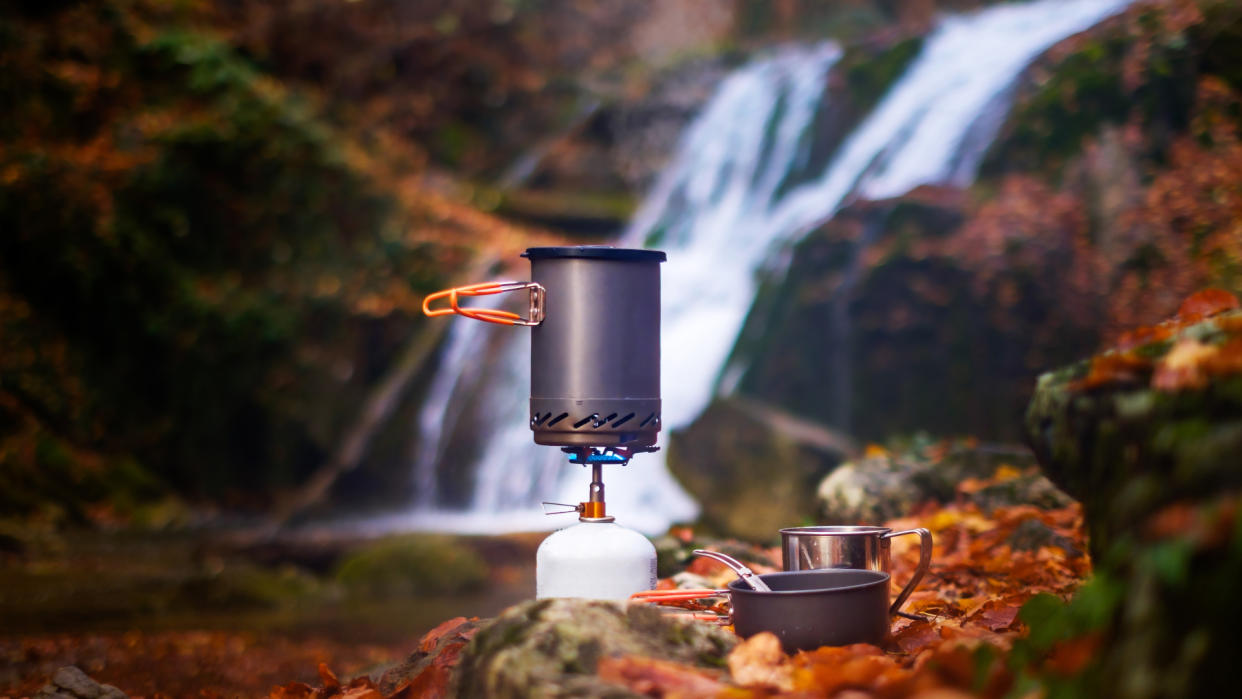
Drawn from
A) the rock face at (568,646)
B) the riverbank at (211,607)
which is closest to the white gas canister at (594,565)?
the rock face at (568,646)

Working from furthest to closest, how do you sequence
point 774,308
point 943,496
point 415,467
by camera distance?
point 415,467 → point 774,308 → point 943,496

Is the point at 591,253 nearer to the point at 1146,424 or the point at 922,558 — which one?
the point at 922,558

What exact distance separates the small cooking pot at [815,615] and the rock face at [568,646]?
0.09 metres

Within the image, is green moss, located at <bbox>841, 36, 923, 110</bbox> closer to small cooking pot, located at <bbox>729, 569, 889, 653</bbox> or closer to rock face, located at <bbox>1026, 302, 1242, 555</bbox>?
rock face, located at <bbox>1026, 302, 1242, 555</bbox>

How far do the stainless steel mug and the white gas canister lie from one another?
444 mm

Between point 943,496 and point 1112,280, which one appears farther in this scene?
point 1112,280

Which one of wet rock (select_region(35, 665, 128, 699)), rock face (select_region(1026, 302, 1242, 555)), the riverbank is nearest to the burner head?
rock face (select_region(1026, 302, 1242, 555))

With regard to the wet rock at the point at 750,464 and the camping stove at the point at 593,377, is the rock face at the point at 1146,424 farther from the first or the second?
the wet rock at the point at 750,464

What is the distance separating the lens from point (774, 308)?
8.09 meters

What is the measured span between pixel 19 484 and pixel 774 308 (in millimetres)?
7283

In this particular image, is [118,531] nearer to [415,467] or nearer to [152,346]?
[152,346]

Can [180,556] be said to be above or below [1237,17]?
below

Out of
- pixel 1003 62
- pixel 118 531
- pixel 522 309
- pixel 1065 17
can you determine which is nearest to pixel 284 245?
pixel 522 309

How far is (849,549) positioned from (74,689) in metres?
2.28
